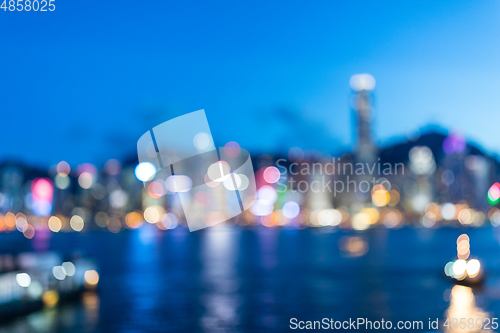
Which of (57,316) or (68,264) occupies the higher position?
(68,264)

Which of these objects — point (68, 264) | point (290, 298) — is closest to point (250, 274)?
point (290, 298)

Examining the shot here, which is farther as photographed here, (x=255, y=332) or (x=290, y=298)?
(x=290, y=298)

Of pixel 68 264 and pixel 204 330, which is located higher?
pixel 68 264

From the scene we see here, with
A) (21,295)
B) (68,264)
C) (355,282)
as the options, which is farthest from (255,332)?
(355,282)

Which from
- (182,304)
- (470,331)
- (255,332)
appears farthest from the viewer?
(182,304)

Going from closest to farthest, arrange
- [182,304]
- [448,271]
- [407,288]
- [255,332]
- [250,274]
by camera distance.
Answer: [255,332]
[182,304]
[407,288]
[448,271]
[250,274]

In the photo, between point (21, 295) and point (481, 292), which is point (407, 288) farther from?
point (21, 295)

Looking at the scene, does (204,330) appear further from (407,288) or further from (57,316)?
(407,288)

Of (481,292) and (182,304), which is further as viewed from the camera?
(481,292)

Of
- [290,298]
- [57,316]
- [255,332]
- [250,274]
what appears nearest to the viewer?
[255,332]

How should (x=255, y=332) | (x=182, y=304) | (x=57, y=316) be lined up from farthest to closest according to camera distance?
(x=182, y=304) < (x=57, y=316) < (x=255, y=332)
